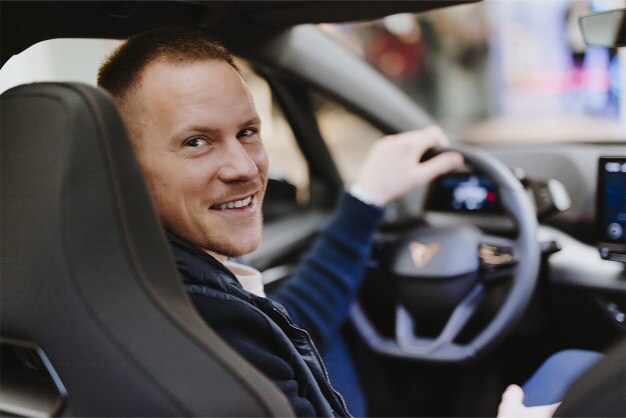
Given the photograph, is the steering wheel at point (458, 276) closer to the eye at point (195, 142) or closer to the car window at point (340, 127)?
the car window at point (340, 127)

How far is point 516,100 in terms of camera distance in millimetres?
13070

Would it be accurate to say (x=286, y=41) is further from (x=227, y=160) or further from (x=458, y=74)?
(x=458, y=74)

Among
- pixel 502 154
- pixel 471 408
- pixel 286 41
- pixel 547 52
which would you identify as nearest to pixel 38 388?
pixel 286 41

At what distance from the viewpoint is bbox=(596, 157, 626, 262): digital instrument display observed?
162 centimetres

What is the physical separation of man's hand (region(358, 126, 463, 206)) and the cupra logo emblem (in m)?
0.21

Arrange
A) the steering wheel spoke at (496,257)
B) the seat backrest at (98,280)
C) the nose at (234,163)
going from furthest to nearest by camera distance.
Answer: the steering wheel spoke at (496,257), the nose at (234,163), the seat backrest at (98,280)

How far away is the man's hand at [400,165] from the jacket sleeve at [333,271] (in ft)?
0.18

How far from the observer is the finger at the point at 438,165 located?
1883 millimetres

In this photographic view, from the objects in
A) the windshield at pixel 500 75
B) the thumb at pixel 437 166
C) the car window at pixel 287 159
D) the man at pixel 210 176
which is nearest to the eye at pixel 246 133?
the man at pixel 210 176

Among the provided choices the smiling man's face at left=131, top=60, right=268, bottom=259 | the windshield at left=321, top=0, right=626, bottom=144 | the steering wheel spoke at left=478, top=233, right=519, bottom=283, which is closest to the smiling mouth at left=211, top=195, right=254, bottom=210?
the smiling man's face at left=131, top=60, right=268, bottom=259

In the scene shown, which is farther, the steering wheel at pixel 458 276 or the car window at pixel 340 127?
the car window at pixel 340 127

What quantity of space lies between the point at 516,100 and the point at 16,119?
12.8 meters

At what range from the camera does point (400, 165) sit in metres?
1.88

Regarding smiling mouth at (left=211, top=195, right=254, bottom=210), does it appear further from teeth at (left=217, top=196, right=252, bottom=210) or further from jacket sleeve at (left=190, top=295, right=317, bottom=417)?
jacket sleeve at (left=190, top=295, right=317, bottom=417)
